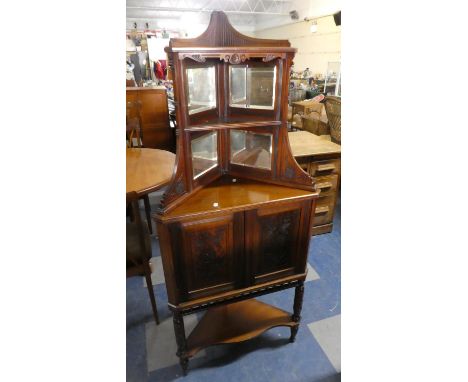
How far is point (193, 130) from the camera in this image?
1.16 meters

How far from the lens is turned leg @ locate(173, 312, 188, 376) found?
1.34m

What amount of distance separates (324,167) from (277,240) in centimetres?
129

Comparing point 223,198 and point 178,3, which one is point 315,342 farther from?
point 178,3

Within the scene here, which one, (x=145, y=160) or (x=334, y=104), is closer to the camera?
(x=145, y=160)

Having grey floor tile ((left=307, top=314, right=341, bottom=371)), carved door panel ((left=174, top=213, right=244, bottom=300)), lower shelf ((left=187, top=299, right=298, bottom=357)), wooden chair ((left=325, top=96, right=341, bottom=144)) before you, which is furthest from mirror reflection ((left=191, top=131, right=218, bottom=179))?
wooden chair ((left=325, top=96, right=341, bottom=144))

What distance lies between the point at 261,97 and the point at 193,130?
0.37 metres

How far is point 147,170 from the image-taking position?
2115 millimetres

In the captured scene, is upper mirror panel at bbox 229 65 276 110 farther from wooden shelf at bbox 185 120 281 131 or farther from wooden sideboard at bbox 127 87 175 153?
wooden sideboard at bbox 127 87 175 153

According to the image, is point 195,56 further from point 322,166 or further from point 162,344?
point 322,166

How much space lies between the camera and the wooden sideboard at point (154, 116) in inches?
155

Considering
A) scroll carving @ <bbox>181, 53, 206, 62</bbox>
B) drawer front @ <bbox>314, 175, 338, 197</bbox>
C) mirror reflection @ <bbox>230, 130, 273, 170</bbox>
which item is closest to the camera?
scroll carving @ <bbox>181, 53, 206, 62</bbox>

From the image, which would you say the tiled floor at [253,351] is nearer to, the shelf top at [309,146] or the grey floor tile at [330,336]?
the grey floor tile at [330,336]

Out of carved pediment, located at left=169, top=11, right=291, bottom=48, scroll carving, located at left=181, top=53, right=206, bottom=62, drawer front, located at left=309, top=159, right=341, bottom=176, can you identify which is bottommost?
drawer front, located at left=309, top=159, right=341, bottom=176
